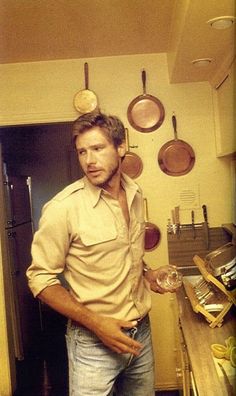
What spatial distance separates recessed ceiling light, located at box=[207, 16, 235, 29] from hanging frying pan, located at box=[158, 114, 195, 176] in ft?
2.39

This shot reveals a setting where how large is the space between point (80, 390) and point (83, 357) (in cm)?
7

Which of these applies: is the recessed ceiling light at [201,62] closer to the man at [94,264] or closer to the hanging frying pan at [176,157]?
the hanging frying pan at [176,157]

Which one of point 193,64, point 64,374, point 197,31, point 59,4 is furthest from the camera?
point 64,374

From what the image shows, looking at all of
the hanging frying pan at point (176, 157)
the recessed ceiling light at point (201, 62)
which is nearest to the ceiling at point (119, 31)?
the recessed ceiling light at point (201, 62)

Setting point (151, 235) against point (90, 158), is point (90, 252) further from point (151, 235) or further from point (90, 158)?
point (151, 235)

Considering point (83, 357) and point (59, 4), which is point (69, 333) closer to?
point (83, 357)

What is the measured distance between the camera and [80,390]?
97 cm

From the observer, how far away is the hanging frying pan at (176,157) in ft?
6.01

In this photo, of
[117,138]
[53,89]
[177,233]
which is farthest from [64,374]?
[117,138]

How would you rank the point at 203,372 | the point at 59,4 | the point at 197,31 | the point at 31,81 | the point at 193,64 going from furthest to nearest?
the point at 31,81 < the point at 193,64 < the point at 59,4 < the point at 197,31 < the point at 203,372

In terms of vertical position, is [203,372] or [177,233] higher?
[177,233]

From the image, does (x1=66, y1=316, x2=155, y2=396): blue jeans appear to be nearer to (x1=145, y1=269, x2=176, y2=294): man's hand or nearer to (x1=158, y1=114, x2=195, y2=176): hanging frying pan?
(x1=145, y1=269, x2=176, y2=294): man's hand

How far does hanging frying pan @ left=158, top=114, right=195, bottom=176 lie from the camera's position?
1.83m

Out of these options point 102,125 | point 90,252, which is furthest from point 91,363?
point 102,125
